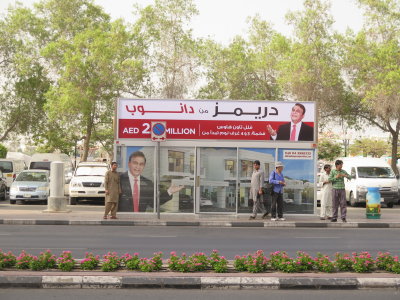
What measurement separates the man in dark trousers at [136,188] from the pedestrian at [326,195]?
5.32 metres

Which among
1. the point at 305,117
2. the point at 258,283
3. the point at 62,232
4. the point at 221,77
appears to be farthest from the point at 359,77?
the point at 258,283

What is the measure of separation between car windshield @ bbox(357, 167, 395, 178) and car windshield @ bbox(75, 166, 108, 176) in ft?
37.2

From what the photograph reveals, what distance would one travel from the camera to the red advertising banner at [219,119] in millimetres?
21125

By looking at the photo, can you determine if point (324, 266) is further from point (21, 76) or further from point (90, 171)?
point (21, 76)

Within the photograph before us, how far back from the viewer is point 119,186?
20.4m

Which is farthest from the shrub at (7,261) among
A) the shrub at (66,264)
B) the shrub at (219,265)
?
the shrub at (219,265)

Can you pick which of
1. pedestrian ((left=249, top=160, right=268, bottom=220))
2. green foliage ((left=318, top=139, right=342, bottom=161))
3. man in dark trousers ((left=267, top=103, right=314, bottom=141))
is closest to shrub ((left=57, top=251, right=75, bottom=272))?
pedestrian ((left=249, top=160, right=268, bottom=220))

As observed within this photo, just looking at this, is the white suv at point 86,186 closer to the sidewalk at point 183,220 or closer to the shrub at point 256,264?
the sidewalk at point 183,220

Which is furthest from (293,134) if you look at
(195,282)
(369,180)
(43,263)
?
(43,263)

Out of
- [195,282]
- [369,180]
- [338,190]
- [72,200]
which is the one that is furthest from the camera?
[369,180]

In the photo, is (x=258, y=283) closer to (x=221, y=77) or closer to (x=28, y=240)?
(x=28, y=240)

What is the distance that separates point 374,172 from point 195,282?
916 inches

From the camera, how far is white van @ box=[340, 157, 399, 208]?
97.8 feet

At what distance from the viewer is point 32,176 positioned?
3023 centimetres
